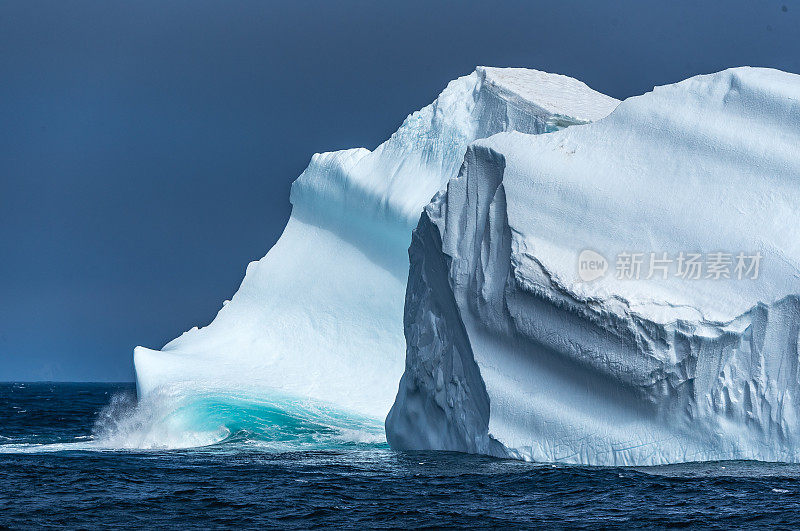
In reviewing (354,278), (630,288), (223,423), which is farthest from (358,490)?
(354,278)

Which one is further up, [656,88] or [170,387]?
[656,88]

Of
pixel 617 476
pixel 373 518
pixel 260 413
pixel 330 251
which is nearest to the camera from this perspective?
pixel 373 518

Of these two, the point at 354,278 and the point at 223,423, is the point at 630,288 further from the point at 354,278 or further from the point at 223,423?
the point at 354,278

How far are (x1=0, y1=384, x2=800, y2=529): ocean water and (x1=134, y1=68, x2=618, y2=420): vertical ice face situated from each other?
268 centimetres

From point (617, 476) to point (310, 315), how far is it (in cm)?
929

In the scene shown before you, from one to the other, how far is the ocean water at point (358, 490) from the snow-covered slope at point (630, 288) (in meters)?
0.55

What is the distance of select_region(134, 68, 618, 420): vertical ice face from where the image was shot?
17.6 metres

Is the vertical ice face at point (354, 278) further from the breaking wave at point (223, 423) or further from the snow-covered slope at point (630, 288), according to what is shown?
the snow-covered slope at point (630, 288)

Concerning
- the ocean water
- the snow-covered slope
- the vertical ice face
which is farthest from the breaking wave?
the snow-covered slope

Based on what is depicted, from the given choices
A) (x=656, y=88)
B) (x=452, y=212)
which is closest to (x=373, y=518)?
(x=452, y=212)

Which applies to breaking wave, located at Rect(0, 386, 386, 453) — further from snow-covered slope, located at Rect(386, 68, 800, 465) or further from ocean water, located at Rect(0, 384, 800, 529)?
snow-covered slope, located at Rect(386, 68, 800, 465)

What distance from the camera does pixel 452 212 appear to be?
1345cm

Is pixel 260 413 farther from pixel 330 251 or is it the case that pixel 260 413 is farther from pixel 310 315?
pixel 330 251

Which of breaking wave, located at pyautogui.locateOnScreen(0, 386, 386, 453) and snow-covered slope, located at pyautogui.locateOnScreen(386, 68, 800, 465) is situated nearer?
snow-covered slope, located at pyautogui.locateOnScreen(386, 68, 800, 465)
